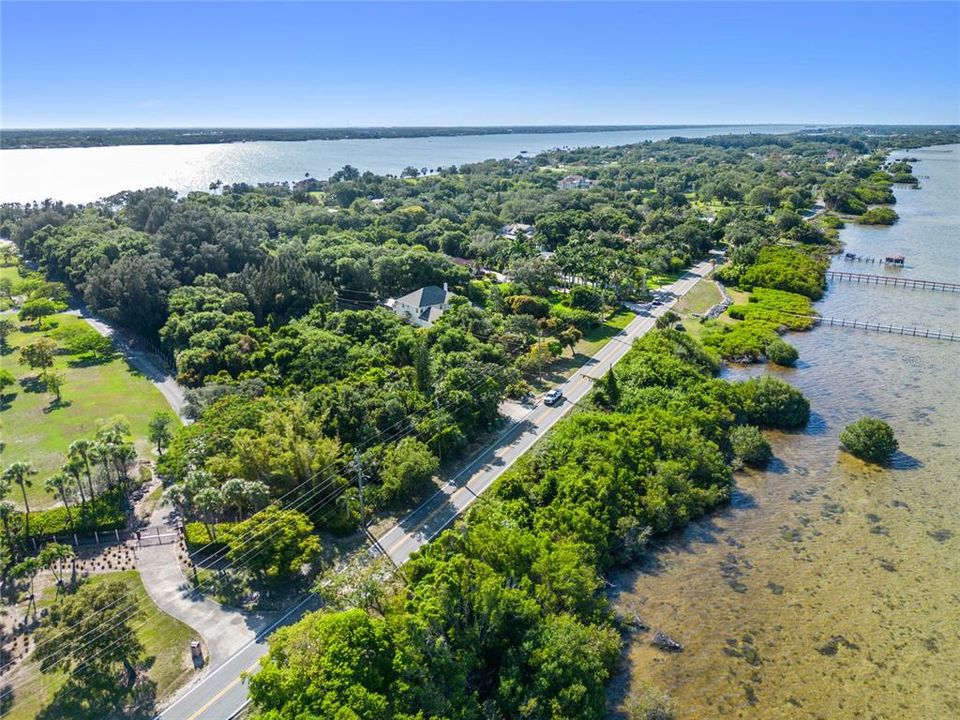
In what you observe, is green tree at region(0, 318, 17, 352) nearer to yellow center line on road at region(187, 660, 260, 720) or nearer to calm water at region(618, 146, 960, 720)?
yellow center line on road at region(187, 660, 260, 720)

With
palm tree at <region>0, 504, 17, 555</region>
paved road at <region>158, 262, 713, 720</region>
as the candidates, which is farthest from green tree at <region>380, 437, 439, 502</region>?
palm tree at <region>0, 504, 17, 555</region>

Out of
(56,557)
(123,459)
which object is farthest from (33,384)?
(56,557)

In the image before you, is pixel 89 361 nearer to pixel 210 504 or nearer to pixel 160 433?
pixel 160 433

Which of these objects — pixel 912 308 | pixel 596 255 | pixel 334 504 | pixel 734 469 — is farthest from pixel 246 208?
pixel 912 308

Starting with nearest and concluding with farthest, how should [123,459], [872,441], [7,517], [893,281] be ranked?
[7,517] → [123,459] → [872,441] → [893,281]

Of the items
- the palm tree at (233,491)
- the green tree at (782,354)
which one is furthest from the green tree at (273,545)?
the green tree at (782,354)
